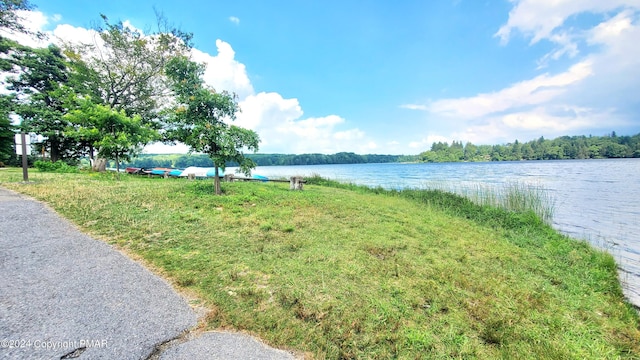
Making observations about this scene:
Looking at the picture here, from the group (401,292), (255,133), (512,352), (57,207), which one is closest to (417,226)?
(401,292)

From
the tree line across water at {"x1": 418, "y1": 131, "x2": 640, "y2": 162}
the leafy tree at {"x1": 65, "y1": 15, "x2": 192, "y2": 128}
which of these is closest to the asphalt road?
the leafy tree at {"x1": 65, "y1": 15, "x2": 192, "y2": 128}

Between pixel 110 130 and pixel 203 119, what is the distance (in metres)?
8.99

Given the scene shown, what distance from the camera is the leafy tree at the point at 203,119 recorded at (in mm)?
8625

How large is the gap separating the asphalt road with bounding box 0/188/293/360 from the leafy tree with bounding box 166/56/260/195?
5172mm

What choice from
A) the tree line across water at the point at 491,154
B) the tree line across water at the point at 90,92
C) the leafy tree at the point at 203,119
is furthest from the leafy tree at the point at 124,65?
the tree line across water at the point at 491,154

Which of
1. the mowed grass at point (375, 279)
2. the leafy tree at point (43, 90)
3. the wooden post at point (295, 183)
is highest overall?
the leafy tree at point (43, 90)

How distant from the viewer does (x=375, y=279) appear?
3.81m

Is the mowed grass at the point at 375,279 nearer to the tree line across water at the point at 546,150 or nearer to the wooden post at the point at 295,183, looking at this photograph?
the wooden post at the point at 295,183

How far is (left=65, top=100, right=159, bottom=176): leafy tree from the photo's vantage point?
13.1 meters

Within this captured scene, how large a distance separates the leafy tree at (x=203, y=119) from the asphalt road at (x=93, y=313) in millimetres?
5172

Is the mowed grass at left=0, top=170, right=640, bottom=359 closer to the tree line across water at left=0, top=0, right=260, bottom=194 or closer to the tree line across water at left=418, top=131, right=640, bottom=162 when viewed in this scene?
the tree line across water at left=0, top=0, right=260, bottom=194

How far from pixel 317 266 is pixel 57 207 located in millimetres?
7010

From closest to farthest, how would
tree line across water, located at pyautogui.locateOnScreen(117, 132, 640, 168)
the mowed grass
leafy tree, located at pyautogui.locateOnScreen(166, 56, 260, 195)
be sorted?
the mowed grass, leafy tree, located at pyautogui.locateOnScreen(166, 56, 260, 195), tree line across water, located at pyautogui.locateOnScreen(117, 132, 640, 168)

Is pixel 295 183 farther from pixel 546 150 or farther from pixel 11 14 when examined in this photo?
pixel 546 150
